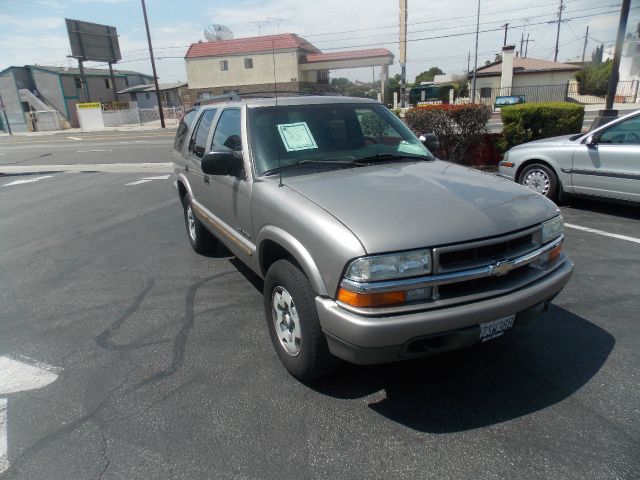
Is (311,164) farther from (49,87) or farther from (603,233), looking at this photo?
(49,87)

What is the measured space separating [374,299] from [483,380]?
118 cm

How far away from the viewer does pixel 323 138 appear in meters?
3.63

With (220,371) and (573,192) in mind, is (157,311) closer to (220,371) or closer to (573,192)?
(220,371)

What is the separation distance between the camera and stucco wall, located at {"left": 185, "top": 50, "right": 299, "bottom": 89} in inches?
1858

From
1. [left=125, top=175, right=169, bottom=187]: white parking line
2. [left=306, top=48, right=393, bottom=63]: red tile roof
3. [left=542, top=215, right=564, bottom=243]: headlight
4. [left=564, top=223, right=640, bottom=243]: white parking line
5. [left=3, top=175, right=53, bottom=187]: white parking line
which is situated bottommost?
[left=3, top=175, right=53, bottom=187]: white parking line

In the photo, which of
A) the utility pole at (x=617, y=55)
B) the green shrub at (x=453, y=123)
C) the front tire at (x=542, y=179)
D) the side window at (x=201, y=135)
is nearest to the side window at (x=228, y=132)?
the side window at (x=201, y=135)

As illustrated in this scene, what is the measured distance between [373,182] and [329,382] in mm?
1373

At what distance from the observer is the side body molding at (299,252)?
2484mm

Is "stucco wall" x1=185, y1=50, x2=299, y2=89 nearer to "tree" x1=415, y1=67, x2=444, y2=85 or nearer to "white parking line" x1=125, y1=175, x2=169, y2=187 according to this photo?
"white parking line" x1=125, y1=175, x2=169, y2=187

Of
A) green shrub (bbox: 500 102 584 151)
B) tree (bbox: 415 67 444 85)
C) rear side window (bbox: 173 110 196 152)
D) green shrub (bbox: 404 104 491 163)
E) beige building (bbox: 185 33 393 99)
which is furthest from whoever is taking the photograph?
tree (bbox: 415 67 444 85)

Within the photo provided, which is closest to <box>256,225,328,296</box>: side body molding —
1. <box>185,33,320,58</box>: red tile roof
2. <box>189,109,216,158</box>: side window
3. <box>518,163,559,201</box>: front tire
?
<box>189,109,216,158</box>: side window

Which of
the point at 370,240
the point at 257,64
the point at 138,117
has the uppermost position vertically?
the point at 257,64

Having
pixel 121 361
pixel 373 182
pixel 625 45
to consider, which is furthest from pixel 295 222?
pixel 625 45

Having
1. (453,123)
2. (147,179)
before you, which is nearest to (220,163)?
(453,123)
